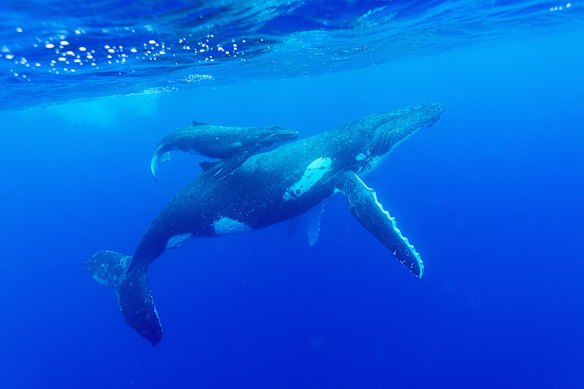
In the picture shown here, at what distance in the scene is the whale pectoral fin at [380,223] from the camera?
947 centimetres

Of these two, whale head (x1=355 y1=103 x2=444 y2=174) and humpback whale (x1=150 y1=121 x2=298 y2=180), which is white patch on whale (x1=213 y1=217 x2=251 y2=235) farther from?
whale head (x1=355 y1=103 x2=444 y2=174)

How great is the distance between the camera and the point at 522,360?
55.2ft

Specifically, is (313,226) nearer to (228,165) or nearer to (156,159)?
(228,165)

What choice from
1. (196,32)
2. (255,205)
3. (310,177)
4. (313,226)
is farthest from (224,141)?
(196,32)

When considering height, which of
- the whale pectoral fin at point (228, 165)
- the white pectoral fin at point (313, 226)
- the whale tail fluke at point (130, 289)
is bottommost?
the white pectoral fin at point (313, 226)

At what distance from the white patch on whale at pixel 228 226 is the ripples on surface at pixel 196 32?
20.7 feet

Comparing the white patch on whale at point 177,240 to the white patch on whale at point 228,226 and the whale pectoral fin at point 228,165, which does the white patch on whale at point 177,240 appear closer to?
the white patch on whale at point 228,226

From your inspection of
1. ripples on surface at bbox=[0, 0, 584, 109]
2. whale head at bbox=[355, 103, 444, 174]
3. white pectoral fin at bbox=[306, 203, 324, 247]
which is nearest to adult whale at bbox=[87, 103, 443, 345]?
whale head at bbox=[355, 103, 444, 174]

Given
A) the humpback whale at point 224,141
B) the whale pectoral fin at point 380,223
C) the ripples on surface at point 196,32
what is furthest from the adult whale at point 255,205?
the ripples on surface at point 196,32

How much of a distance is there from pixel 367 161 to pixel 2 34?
38.0ft

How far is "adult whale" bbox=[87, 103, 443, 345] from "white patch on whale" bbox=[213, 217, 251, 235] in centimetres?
3

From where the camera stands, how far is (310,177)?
441 inches

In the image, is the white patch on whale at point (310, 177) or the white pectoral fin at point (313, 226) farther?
the white pectoral fin at point (313, 226)

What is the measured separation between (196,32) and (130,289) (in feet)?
33.1
